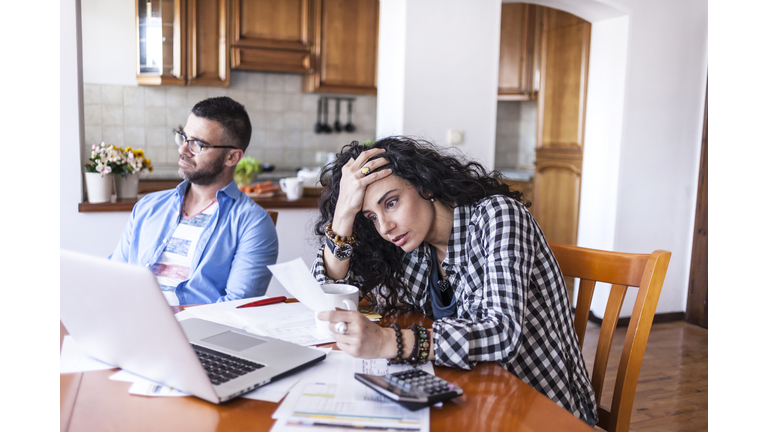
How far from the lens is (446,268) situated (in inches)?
51.3

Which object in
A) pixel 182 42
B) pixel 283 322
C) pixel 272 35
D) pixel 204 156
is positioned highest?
pixel 272 35

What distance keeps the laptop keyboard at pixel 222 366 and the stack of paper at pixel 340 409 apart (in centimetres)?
10

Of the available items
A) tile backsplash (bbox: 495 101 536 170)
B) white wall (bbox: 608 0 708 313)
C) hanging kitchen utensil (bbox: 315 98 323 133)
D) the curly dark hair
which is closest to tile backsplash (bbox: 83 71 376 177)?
hanging kitchen utensil (bbox: 315 98 323 133)

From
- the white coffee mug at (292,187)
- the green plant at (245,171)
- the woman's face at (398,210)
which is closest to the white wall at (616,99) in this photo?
the white coffee mug at (292,187)

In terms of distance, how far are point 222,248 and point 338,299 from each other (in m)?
0.72

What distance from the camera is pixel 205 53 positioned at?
14.7ft

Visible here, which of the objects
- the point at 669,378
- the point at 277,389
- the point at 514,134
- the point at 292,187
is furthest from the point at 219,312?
the point at 514,134

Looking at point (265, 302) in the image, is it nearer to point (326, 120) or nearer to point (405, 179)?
point (405, 179)

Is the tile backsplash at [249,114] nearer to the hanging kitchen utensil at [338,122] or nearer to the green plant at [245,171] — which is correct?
the hanging kitchen utensil at [338,122]

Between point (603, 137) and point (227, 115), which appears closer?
point (227, 115)

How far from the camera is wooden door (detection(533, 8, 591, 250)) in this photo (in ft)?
12.1

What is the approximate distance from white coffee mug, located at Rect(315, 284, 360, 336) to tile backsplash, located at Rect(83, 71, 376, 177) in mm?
3824

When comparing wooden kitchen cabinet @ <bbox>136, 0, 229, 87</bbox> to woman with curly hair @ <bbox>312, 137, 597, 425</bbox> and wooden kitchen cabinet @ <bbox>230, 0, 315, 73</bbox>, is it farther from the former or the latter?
woman with curly hair @ <bbox>312, 137, 597, 425</bbox>
